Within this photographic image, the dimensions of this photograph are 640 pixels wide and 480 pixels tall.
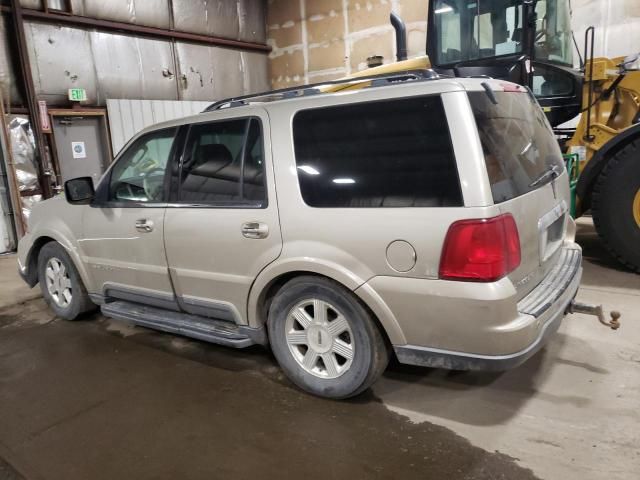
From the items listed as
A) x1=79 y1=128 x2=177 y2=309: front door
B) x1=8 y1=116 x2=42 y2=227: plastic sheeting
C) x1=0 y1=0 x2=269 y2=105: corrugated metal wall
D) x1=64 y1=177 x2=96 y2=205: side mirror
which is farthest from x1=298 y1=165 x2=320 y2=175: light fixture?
x1=0 y1=0 x2=269 y2=105: corrugated metal wall

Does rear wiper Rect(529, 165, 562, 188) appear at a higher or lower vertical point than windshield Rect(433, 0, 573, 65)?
lower

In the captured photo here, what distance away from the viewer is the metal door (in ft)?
26.3

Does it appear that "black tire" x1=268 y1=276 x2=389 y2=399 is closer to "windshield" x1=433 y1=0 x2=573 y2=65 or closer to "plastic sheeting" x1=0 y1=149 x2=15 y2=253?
"windshield" x1=433 y1=0 x2=573 y2=65

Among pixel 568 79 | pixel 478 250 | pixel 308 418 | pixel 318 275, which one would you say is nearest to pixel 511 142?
pixel 478 250

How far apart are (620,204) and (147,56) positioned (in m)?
8.15

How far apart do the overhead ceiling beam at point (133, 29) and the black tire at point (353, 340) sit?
7259mm

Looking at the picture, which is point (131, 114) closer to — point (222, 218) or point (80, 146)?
point (80, 146)

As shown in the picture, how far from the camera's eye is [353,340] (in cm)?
253

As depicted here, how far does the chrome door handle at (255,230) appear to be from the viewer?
8.79ft

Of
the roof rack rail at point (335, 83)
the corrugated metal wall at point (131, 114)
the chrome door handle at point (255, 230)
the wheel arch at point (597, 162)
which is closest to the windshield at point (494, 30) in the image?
the wheel arch at point (597, 162)

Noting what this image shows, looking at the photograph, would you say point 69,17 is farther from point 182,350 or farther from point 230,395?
point 230,395

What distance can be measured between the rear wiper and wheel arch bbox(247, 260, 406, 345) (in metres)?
0.99

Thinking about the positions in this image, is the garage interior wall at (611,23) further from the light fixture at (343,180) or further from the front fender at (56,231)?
the front fender at (56,231)

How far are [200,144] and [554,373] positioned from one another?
2.63 m
